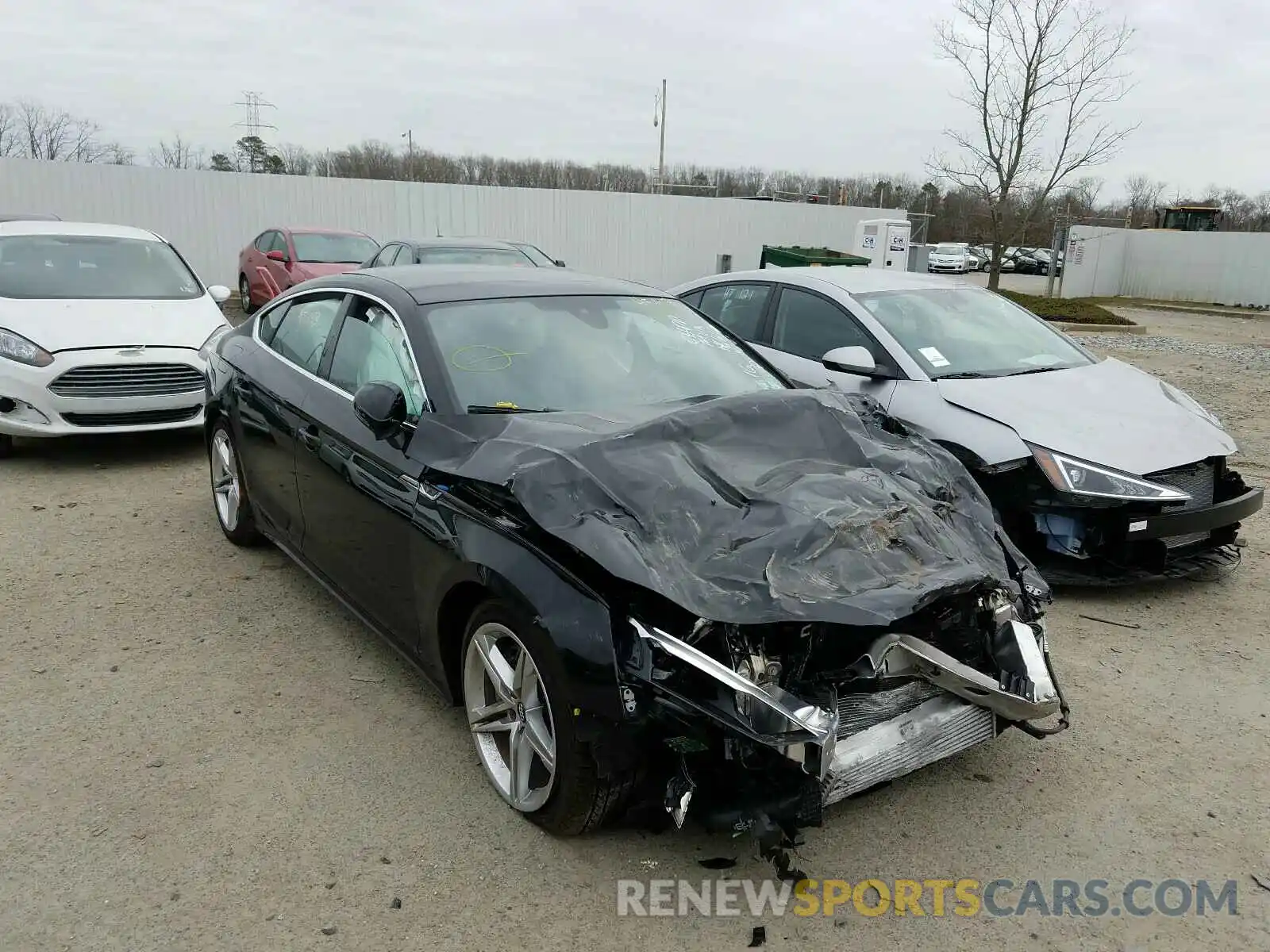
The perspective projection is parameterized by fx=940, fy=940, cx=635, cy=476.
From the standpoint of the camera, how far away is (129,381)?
692 cm

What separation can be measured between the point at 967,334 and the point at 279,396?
410cm

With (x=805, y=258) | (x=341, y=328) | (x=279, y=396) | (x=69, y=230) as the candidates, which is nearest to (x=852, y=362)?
(x=341, y=328)

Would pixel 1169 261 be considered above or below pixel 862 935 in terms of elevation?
above

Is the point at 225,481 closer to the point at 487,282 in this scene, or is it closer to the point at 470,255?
the point at 487,282

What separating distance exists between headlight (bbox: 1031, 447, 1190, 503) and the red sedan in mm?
11852

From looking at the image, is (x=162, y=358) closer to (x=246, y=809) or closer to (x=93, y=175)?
(x=246, y=809)

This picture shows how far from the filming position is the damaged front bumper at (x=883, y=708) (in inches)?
95.2

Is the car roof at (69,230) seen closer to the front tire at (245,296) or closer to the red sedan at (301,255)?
the red sedan at (301,255)

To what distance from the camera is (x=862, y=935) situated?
256cm

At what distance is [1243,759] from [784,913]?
1.99 m

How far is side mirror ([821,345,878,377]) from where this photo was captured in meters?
5.42

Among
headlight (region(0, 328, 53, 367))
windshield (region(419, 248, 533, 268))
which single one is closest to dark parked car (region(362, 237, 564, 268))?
windshield (region(419, 248, 533, 268))

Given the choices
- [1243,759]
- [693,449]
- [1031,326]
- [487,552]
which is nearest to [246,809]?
[487,552]

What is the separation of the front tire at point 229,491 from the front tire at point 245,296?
12.2 metres
